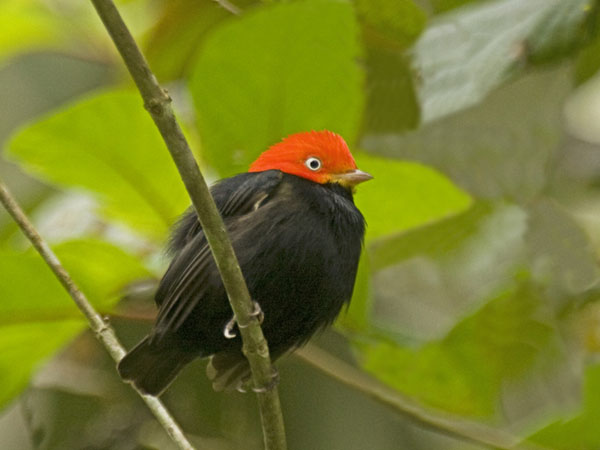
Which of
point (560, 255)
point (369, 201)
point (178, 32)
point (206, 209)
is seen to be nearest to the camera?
point (206, 209)

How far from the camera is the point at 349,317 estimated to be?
137 inches

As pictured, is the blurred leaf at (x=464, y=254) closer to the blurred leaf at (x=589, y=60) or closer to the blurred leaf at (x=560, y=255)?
the blurred leaf at (x=560, y=255)

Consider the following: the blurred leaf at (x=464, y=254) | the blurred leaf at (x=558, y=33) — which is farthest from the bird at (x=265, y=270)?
the blurred leaf at (x=558, y=33)

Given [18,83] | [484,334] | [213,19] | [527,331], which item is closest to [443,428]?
[484,334]

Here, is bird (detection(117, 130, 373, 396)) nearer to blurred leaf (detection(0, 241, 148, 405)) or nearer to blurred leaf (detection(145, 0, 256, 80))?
blurred leaf (detection(0, 241, 148, 405))

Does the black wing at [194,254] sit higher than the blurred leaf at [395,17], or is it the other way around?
the blurred leaf at [395,17]

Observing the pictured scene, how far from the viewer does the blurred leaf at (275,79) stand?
3008 millimetres

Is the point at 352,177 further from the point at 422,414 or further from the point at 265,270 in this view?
the point at 422,414

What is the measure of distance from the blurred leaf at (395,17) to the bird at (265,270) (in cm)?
54

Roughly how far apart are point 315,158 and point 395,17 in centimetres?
68

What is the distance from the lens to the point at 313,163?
3.76 meters

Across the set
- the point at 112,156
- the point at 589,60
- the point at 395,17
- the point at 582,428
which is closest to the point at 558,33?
the point at 589,60

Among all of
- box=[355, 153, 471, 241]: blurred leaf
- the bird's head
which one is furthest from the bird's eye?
box=[355, 153, 471, 241]: blurred leaf

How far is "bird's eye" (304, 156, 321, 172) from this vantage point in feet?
12.3
